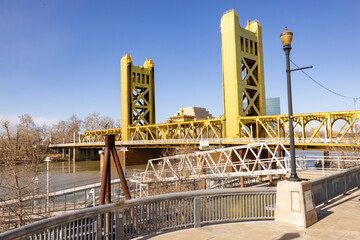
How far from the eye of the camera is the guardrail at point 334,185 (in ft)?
29.9

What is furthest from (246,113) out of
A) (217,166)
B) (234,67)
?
(217,166)

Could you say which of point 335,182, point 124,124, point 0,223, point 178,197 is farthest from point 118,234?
point 124,124

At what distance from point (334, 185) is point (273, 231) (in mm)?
5006

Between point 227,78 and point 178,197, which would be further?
point 227,78

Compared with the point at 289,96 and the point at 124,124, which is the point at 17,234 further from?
the point at 124,124

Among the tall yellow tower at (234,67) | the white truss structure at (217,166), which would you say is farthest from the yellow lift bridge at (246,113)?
the white truss structure at (217,166)

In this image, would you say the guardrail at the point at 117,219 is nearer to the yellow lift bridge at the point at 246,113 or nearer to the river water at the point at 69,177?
the river water at the point at 69,177

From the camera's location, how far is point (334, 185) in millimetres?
10594

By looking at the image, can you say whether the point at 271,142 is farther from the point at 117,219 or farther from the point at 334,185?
the point at 117,219

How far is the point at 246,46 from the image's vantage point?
65.2 metres

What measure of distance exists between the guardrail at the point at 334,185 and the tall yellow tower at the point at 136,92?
3098 inches

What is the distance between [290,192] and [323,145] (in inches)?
1590

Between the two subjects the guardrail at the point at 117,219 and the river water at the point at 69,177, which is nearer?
the guardrail at the point at 117,219

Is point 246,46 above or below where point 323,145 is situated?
above
